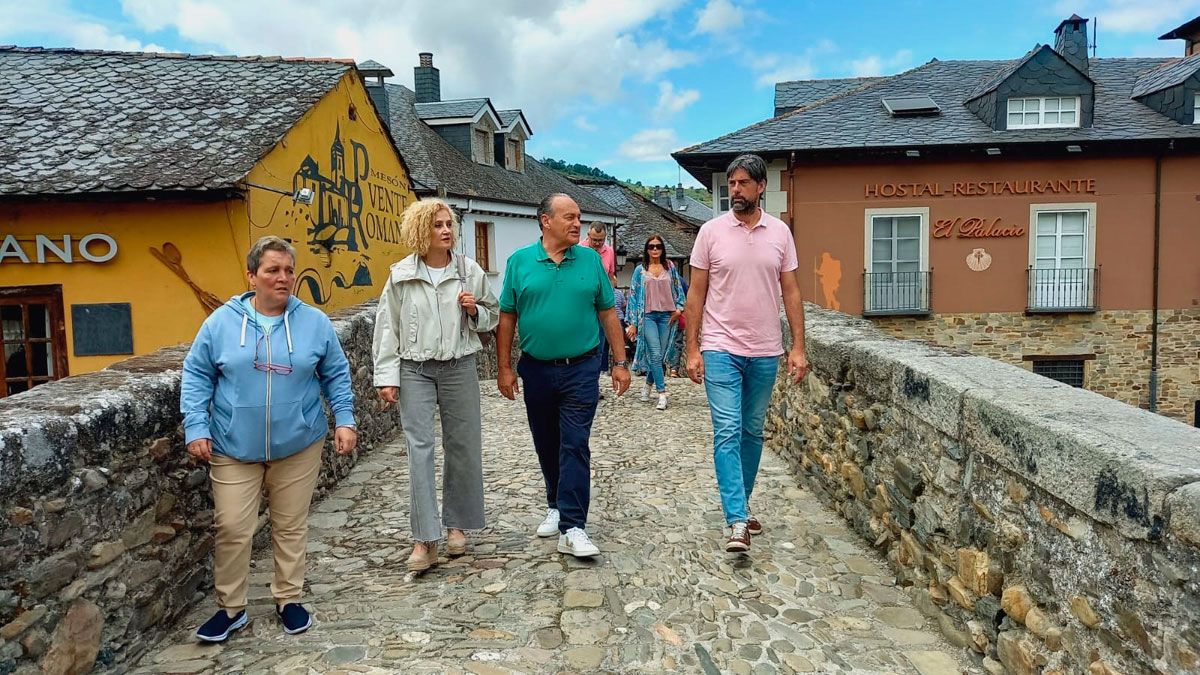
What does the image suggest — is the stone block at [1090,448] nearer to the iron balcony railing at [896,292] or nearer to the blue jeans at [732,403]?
the blue jeans at [732,403]

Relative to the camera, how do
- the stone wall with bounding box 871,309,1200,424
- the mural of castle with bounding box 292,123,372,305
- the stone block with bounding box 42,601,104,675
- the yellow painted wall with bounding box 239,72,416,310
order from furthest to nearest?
1. the stone wall with bounding box 871,309,1200,424
2. the mural of castle with bounding box 292,123,372,305
3. the yellow painted wall with bounding box 239,72,416,310
4. the stone block with bounding box 42,601,104,675

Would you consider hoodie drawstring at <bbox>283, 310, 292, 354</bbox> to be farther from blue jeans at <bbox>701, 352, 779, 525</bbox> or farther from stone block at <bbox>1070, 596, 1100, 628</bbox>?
stone block at <bbox>1070, 596, 1100, 628</bbox>

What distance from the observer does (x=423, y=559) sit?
398 centimetres

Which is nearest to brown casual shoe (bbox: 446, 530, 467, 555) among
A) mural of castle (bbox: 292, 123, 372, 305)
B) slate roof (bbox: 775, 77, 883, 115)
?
mural of castle (bbox: 292, 123, 372, 305)

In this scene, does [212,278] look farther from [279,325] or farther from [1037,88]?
[1037,88]

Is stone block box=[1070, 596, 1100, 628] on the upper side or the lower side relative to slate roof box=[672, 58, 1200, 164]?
lower

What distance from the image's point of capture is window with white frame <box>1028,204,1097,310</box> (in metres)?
16.5

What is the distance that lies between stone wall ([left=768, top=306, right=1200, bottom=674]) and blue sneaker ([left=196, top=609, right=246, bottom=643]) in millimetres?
2814

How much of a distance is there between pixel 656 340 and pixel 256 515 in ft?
19.1

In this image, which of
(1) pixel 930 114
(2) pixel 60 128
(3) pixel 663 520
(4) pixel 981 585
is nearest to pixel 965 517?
(4) pixel 981 585

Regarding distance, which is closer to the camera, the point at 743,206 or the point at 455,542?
the point at 743,206

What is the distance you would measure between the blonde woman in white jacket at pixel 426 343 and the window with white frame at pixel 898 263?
44.9 feet

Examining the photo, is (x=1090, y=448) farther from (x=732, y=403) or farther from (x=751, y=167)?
(x=751, y=167)

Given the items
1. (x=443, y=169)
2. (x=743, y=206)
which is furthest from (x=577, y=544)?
(x=443, y=169)
